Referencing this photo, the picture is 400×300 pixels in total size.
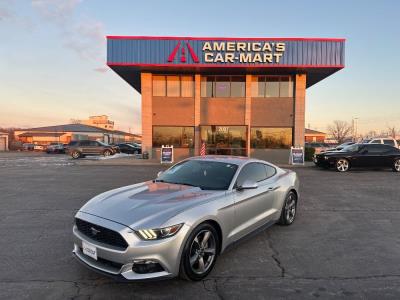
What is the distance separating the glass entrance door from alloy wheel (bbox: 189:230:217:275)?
17018mm

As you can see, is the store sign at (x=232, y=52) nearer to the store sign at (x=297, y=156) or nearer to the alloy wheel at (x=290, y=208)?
the store sign at (x=297, y=156)

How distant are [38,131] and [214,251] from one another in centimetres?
8453

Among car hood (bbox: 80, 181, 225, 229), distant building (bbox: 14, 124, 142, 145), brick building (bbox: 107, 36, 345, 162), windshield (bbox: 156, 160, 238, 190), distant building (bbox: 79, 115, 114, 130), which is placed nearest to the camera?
car hood (bbox: 80, 181, 225, 229)

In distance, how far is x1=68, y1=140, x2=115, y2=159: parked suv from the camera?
1035 inches

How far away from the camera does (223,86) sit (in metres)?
20.8

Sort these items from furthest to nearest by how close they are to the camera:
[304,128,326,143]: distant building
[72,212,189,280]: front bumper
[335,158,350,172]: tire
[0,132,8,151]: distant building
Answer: [304,128,326,143]: distant building < [0,132,8,151]: distant building < [335,158,350,172]: tire < [72,212,189,280]: front bumper

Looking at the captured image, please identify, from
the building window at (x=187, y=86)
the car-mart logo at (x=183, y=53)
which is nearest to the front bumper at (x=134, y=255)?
the car-mart logo at (x=183, y=53)

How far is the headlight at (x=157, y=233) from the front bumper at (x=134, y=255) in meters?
0.04

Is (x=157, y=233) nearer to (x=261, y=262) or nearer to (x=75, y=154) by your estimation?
(x=261, y=262)

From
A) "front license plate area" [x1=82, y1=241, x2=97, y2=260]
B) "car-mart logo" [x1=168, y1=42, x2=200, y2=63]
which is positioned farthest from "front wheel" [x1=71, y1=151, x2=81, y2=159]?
"front license plate area" [x1=82, y1=241, x2=97, y2=260]

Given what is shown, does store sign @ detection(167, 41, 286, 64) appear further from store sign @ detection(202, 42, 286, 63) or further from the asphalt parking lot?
the asphalt parking lot

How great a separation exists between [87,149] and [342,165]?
22003 millimetres

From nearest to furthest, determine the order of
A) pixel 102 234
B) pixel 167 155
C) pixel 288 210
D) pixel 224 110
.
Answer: pixel 102 234 < pixel 288 210 < pixel 167 155 < pixel 224 110

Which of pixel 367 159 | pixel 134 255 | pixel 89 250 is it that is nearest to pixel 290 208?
pixel 134 255
